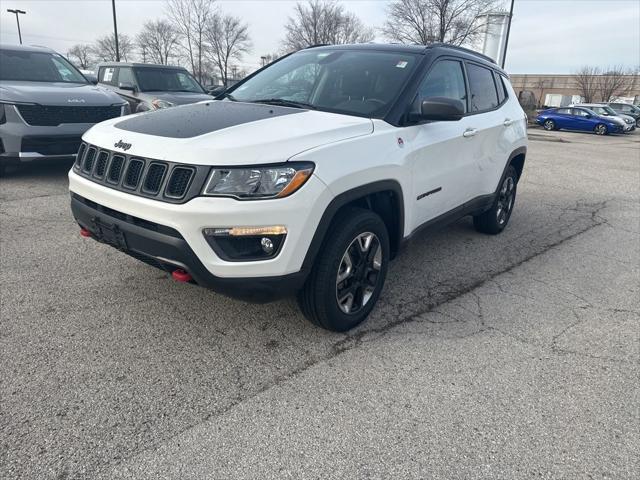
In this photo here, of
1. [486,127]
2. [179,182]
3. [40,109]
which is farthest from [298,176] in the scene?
[40,109]

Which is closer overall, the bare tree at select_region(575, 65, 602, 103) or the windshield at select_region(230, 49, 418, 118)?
the windshield at select_region(230, 49, 418, 118)

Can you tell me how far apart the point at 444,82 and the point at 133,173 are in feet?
8.30

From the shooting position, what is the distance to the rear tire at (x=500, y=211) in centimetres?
539

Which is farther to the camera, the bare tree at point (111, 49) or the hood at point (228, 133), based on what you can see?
the bare tree at point (111, 49)

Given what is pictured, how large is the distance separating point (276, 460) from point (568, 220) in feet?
18.9

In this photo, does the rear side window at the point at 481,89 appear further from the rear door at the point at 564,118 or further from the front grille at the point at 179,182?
the rear door at the point at 564,118

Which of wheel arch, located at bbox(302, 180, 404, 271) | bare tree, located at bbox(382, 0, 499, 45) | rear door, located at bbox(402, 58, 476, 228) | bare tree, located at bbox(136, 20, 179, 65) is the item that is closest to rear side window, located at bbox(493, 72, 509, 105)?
rear door, located at bbox(402, 58, 476, 228)

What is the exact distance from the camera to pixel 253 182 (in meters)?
2.48

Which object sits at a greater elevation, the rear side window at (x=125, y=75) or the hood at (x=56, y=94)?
the rear side window at (x=125, y=75)

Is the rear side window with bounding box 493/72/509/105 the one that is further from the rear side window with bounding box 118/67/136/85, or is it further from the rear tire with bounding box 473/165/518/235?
the rear side window with bounding box 118/67/136/85

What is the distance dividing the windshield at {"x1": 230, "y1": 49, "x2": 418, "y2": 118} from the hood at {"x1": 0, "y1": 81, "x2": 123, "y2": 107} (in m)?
3.55

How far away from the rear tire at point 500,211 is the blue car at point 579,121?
23860 millimetres

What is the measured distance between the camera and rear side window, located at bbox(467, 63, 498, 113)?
175 inches

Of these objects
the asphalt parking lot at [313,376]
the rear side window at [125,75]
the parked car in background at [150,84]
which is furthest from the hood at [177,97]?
the asphalt parking lot at [313,376]
